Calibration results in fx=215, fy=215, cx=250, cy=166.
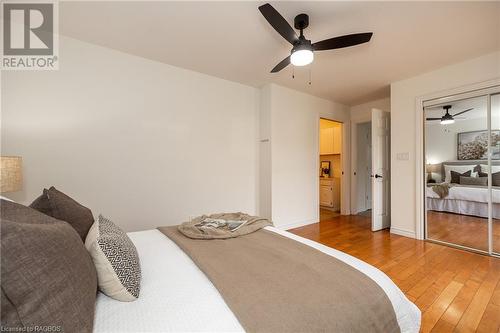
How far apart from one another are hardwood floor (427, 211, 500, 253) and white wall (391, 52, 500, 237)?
0.26 m

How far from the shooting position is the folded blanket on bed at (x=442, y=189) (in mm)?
3148

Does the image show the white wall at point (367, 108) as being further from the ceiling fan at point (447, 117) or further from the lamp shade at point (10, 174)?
the lamp shade at point (10, 174)

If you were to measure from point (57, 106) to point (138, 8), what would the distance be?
4.38 ft

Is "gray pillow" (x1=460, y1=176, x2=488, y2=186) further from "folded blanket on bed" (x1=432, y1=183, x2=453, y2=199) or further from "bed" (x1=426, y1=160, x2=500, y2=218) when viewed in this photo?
"folded blanket on bed" (x1=432, y1=183, x2=453, y2=199)

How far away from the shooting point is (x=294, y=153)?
155 inches

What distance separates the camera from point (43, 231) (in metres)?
0.65

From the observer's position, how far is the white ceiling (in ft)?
6.31

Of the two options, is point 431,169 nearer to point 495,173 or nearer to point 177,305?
point 495,173

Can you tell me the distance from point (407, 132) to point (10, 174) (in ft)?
15.3

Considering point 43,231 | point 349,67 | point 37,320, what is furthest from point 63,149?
point 349,67

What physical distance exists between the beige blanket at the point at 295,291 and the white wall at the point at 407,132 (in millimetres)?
2942

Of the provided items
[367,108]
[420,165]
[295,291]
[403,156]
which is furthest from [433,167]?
[295,291]

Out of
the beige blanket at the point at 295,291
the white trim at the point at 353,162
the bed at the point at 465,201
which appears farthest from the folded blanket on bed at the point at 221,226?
the white trim at the point at 353,162

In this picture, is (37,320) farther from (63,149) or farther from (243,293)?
(63,149)
